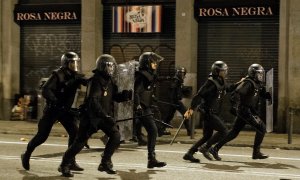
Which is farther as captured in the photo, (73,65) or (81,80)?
(73,65)

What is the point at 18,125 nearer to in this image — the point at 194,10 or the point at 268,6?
the point at 194,10

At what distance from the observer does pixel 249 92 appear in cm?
1173

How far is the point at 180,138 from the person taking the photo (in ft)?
51.0

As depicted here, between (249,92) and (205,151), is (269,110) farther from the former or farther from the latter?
(205,151)

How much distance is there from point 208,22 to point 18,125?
6.33 m

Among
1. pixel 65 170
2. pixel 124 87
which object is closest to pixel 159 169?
pixel 65 170

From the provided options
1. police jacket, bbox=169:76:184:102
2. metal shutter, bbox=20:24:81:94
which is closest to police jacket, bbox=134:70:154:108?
police jacket, bbox=169:76:184:102

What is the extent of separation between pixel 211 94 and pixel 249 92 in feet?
2.52

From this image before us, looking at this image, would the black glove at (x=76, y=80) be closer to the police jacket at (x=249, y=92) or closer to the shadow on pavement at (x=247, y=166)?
the shadow on pavement at (x=247, y=166)

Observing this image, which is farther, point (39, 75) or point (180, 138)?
point (39, 75)

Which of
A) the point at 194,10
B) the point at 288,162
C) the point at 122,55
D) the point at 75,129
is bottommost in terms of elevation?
the point at 288,162

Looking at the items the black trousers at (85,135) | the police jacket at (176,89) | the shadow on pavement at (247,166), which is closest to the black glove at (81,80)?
the black trousers at (85,135)

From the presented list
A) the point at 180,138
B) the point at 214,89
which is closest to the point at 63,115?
the point at 214,89

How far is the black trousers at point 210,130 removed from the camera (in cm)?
1148
